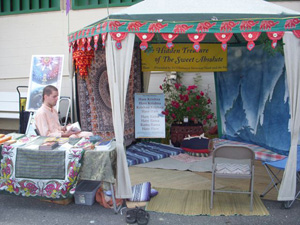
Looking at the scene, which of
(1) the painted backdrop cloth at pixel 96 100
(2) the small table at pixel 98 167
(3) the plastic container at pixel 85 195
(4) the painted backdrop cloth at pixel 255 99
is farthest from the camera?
Answer: (1) the painted backdrop cloth at pixel 96 100

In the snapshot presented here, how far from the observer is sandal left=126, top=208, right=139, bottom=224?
371 cm

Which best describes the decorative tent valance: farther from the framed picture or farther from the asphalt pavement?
the framed picture

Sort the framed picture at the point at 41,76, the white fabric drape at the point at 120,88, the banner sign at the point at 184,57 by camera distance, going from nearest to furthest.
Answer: the white fabric drape at the point at 120,88
the framed picture at the point at 41,76
the banner sign at the point at 184,57

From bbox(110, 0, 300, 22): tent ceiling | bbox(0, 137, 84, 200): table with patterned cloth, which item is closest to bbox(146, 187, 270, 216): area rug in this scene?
bbox(0, 137, 84, 200): table with patterned cloth

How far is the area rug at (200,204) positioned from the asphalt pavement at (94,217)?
0.30 ft

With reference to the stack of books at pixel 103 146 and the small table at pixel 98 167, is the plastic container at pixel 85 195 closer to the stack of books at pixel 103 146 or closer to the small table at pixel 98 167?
the small table at pixel 98 167

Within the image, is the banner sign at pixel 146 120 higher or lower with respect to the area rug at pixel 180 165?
higher

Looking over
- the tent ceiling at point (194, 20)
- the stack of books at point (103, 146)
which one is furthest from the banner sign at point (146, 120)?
the stack of books at point (103, 146)

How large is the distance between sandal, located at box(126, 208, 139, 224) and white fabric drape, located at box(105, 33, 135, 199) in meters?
0.26

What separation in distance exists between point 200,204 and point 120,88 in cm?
179

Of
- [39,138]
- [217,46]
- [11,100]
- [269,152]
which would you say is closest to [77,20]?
[11,100]

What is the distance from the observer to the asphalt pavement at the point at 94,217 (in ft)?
A: 12.3

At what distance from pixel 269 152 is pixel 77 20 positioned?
5.98m

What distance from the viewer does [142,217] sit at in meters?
3.74
